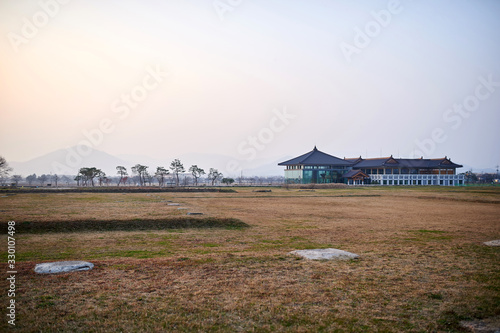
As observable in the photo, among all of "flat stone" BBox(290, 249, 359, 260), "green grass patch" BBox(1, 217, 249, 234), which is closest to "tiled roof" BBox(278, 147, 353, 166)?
"green grass patch" BBox(1, 217, 249, 234)

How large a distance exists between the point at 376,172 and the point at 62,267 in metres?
98.2

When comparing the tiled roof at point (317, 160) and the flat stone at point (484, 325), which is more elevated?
the tiled roof at point (317, 160)

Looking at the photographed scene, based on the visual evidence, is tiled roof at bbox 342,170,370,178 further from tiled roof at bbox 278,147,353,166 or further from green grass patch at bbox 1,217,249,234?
green grass patch at bbox 1,217,249,234

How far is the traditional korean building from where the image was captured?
309ft

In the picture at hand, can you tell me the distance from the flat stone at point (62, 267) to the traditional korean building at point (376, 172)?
86.3m

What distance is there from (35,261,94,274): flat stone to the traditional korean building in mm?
86258

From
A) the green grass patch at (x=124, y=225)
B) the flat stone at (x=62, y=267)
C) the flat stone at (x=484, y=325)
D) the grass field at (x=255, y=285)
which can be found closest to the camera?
the flat stone at (x=484, y=325)

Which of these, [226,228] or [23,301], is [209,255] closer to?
[23,301]

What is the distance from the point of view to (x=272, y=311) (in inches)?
247

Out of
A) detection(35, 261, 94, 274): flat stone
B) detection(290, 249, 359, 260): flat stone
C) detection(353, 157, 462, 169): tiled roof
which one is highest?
detection(353, 157, 462, 169): tiled roof

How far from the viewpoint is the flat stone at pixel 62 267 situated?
8627 mm

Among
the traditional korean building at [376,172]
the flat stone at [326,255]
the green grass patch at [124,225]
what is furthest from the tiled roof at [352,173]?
→ the flat stone at [326,255]

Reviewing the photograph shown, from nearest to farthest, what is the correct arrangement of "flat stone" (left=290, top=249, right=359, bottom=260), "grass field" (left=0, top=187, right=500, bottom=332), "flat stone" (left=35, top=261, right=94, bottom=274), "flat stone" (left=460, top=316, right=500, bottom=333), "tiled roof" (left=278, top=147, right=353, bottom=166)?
"flat stone" (left=460, top=316, right=500, bottom=333) → "grass field" (left=0, top=187, right=500, bottom=332) → "flat stone" (left=35, top=261, right=94, bottom=274) → "flat stone" (left=290, top=249, right=359, bottom=260) → "tiled roof" (left=278, top=147, right=353, bottom=166)

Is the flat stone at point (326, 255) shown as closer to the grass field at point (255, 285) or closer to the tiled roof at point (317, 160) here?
the grass field at point (255, 285)
